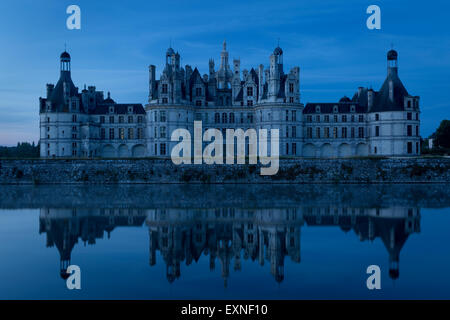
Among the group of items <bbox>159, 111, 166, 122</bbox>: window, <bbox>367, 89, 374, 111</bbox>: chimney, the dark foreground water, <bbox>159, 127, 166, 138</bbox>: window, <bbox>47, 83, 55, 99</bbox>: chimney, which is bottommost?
the dark foreground water

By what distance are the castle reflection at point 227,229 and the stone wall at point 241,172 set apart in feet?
64.4

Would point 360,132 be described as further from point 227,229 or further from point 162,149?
point 227,229

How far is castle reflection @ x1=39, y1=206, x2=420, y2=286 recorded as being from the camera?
44.6 ft

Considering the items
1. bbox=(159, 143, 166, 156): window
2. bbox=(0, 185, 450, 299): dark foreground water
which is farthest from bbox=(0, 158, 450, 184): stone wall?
bbox=(0, 185, 450, 299): dark foreground water

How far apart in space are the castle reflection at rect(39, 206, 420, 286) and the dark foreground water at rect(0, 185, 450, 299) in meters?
0.05

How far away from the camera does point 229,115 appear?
194 feet

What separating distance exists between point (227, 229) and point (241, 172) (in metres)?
25.8

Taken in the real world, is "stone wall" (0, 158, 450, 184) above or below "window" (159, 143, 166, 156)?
below

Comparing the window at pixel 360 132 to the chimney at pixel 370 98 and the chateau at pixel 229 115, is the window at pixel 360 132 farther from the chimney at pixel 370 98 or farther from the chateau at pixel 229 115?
the chimney at pixel 370 98

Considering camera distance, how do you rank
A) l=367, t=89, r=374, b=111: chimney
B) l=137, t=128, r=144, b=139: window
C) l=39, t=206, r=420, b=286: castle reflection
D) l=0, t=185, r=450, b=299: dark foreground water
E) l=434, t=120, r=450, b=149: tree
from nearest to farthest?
l=0, t=185, r=450, b=299: dark foreground water
l=39, t=206, r=420, b=286: castle reflection
l=367, t=89, r=374, b=111: chimney
l=137, t=128, r=144, b=139: window
l=434, t=120, r=450, b=149: tree

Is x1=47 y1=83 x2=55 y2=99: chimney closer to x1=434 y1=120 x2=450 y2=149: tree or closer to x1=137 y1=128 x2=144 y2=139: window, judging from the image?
x1=137 y1=128 x2=144 y2=139: window

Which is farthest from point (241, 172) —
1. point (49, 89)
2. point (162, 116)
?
point (49, 89)

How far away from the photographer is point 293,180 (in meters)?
42.9

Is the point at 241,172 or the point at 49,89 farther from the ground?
the point at 49,89
